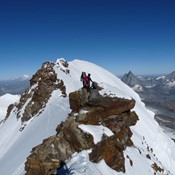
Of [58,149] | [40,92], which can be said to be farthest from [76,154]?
[40,92]

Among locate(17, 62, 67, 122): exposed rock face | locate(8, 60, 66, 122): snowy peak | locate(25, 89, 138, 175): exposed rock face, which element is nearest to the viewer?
locate(25, 89, 138, 175): exposed rock face

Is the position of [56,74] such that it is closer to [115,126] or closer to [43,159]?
[115,126]

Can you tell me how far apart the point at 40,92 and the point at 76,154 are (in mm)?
34777

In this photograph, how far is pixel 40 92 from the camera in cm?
6425

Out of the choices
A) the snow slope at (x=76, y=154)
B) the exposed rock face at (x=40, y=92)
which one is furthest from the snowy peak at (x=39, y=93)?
the snow slope at (x=76, y=154)

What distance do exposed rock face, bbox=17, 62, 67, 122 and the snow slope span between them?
146cm

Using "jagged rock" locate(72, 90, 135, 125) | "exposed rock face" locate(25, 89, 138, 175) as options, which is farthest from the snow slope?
"jagged rock" locate(72, 90, 135, 125)

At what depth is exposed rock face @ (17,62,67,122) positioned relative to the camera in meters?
62.2

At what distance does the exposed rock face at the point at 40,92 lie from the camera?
204 ft

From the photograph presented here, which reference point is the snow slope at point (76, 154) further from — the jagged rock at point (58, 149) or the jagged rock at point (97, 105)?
the jagged rock at point (97, 105)

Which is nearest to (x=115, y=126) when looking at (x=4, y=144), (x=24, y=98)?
(x=4, y=144)

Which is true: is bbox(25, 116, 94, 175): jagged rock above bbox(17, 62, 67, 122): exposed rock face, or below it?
below

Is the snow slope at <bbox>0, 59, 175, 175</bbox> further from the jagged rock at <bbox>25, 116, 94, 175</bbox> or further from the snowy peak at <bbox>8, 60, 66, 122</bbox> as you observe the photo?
the snowy peak at <bbox>8, 60, 66, 122</bbox>

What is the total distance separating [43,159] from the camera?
1227 inches
